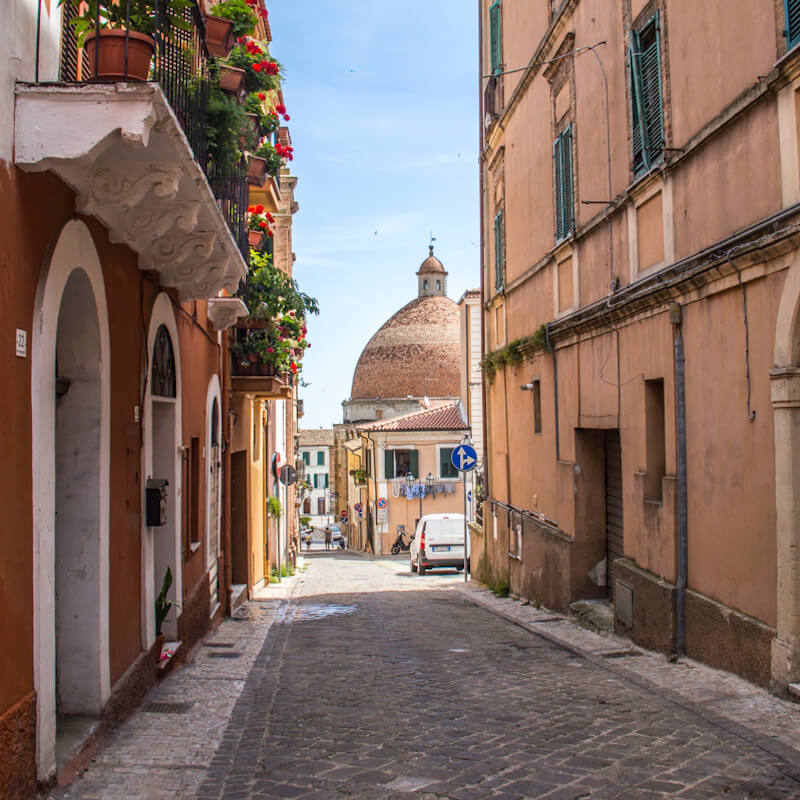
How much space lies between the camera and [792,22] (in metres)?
6.23

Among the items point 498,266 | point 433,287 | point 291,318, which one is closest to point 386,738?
point 291,318

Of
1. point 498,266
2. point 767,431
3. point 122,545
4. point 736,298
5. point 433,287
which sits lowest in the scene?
point 122,545

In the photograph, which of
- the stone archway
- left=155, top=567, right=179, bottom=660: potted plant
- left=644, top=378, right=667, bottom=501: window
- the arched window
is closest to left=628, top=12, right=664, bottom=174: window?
left=644, top=378, right=667, bottom=501: window

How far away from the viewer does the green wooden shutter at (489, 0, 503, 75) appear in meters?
16.7

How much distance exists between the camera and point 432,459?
45.5 meters

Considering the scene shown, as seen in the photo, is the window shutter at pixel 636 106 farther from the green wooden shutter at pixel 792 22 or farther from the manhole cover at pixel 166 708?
the manhole cover at pixel 166 708

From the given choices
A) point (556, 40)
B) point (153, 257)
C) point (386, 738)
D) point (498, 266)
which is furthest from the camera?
point (498, 266)

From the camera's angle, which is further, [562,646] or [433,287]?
[433,287]

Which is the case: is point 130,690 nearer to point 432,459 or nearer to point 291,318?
point 291,318

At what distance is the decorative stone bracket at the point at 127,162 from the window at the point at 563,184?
5.91 meters

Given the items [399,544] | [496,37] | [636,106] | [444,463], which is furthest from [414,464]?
[636,106]

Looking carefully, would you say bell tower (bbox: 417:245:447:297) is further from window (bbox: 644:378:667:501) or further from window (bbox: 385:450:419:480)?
window (bbox: 644:378:667:501)

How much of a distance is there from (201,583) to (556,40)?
808 cm

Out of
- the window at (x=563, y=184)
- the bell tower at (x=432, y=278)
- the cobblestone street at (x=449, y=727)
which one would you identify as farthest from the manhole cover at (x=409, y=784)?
the bell tower at (x=432, y=278)
